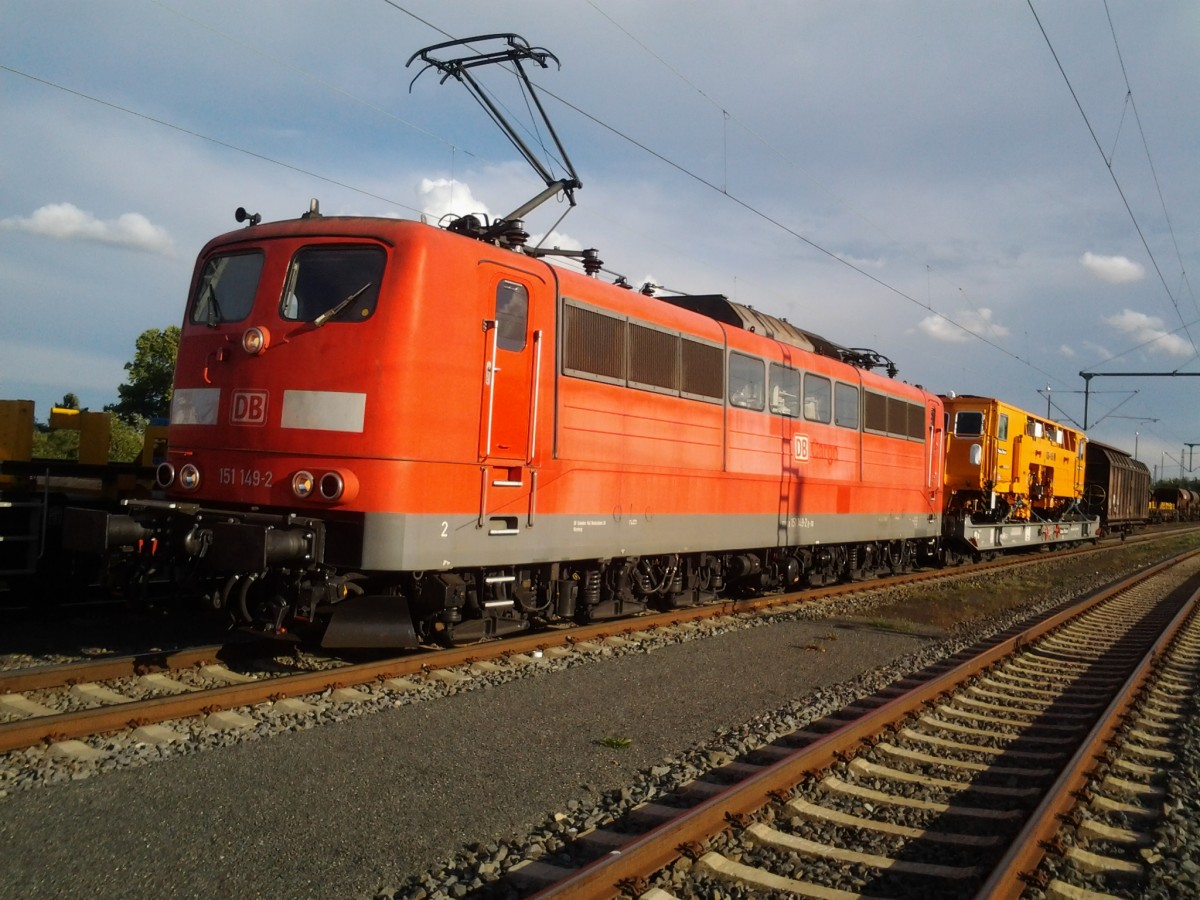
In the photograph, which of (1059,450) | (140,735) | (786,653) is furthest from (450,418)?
(1059,450)

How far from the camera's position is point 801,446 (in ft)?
39.3

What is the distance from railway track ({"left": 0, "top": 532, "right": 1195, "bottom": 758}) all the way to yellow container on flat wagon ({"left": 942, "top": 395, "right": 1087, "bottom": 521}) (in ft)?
48.0

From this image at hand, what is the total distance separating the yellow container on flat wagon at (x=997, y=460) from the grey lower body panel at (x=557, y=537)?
30.6 feet

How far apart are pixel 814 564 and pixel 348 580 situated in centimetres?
869

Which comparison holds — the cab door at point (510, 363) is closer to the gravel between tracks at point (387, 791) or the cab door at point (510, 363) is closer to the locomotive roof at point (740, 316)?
the gravel between tracks at point (387, 791)

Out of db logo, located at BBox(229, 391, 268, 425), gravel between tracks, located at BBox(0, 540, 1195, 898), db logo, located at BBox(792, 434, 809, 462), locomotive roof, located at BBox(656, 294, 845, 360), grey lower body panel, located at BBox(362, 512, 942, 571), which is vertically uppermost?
locomotive roof, located at BBox(656, 294, 845, 360)

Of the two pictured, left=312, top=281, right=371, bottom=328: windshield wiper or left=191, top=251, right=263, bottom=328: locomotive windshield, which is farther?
left=191, top=251, right=263, bottom=328: locomotive windshield

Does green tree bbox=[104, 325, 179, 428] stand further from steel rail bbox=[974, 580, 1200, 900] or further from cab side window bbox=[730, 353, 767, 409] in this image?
steel rail bbox=[974, 580, 1200, 900]

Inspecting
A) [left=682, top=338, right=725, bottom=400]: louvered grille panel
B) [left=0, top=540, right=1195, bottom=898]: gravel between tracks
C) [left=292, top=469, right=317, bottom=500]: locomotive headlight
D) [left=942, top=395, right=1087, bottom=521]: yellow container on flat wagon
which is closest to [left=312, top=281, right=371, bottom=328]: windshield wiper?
[left=292, top=469, right=317, bottom=500]: locomotive headlight

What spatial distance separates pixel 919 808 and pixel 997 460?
17.9 meters

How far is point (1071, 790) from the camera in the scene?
496 cm

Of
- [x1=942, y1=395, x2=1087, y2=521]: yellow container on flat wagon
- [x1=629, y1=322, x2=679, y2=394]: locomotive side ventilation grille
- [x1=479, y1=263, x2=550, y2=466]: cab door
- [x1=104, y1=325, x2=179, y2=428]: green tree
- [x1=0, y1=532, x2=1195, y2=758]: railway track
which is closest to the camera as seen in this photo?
[x1=0, y1=532, x2=1195, y2=758]: railway track

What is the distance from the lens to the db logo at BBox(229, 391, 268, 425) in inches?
268

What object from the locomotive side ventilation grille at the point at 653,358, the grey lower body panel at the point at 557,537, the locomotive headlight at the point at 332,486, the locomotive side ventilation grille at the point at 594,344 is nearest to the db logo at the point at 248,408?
the locomotive headlight at the point at 332,486
